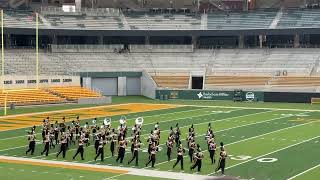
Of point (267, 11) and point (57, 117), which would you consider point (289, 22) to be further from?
point (57, 117)

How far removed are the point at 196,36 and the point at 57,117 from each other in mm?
32011

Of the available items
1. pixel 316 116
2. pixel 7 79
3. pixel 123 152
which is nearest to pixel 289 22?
pixel 316 116

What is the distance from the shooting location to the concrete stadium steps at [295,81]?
175ft

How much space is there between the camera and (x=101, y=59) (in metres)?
60.5

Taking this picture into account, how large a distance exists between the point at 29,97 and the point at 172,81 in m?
16.9

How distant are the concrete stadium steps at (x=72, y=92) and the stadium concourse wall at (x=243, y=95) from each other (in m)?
7.13

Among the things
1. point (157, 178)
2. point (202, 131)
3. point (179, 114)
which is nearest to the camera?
point (157, 178)

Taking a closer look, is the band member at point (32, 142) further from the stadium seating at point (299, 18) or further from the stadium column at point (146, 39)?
the stadium seating at point (299, 18)

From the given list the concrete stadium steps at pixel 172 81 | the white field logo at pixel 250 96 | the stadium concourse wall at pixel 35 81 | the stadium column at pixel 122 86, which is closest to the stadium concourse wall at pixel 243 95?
the white field logo at pixel 250 96

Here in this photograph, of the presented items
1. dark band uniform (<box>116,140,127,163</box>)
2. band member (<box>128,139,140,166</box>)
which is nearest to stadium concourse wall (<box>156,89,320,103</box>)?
band member (<box>128,139,140,166</box>)

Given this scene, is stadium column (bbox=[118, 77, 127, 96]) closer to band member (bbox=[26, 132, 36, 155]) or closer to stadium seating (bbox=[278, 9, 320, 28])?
stadium seating (bbox=[278, 9, 320, 28])

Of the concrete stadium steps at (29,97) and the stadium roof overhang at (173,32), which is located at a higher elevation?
the stadium roof overhang at (173,32)

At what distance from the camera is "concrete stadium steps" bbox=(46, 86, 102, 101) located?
1908 inches

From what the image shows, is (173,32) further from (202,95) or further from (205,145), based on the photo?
(205,145)
